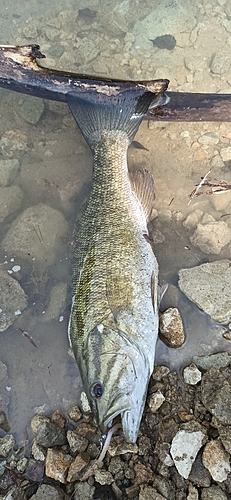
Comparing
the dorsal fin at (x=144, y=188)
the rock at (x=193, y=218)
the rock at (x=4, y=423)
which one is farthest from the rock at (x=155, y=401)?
the rock at (x=193, y=218)

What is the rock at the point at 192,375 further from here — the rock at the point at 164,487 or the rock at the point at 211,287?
the rock at the point at 164,487

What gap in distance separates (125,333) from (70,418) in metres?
1.28

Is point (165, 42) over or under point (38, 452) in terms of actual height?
over

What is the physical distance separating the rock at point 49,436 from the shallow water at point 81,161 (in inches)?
13.2

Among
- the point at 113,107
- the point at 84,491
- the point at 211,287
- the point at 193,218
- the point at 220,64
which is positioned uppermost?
the point at 220,64

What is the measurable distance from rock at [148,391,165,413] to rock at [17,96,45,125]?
13.9ft

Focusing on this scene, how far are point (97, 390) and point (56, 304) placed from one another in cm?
166

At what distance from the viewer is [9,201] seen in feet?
17.4

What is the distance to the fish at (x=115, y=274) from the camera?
127 inches

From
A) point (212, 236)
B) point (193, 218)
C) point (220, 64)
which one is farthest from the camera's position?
point (220, 64)

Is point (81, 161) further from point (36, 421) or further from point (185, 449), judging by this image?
point (185, 449)

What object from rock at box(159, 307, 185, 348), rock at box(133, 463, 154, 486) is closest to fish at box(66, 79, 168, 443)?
rock at box(159, 307, 185, 348)

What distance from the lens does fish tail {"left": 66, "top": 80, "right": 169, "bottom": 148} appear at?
4.16 m

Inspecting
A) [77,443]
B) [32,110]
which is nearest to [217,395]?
[77,443]
